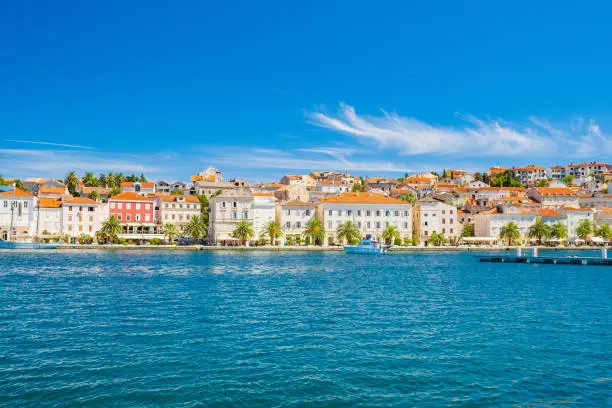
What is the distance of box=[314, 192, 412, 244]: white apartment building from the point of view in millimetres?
88000

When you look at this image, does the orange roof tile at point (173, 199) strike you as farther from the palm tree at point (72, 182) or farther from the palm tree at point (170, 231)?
the palm tree at point (72, 182)

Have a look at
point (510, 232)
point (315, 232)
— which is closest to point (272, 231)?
point (315, 232)

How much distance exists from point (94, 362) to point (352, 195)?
8116 cm

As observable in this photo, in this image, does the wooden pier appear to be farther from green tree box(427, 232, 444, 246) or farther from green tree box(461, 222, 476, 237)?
green tree box(461, 222, 476, 237)

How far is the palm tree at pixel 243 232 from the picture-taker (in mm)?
83500

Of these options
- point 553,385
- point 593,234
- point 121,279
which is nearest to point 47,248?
point 121,279

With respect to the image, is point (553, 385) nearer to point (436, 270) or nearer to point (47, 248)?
point (436, 270)

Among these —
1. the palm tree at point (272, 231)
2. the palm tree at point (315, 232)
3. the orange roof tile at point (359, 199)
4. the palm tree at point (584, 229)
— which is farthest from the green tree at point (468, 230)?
the palm tree at point (272, 231)

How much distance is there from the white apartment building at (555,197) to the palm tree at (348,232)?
54.1 m

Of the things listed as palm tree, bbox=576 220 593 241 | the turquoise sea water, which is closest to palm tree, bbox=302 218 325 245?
the turquoise sea water

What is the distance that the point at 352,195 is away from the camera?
315 ft

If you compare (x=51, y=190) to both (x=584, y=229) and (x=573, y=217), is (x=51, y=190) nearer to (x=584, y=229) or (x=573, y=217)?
(x=573, y=217)

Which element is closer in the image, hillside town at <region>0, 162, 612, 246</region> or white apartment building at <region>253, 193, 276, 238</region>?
hillside town at <region>0, 162, 612, 246</region>

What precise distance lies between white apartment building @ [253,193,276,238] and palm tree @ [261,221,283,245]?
1.13 m
